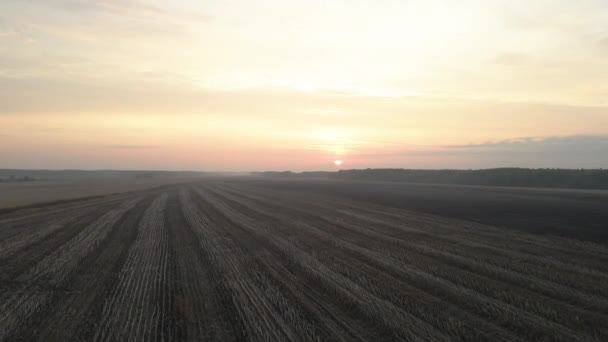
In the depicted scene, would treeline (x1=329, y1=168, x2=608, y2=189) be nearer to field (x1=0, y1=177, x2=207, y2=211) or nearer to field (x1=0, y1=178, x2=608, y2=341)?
field (x1=0, y1=178, x2=608, y2=341)

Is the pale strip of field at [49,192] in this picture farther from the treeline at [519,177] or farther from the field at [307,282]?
the treeline at [519,177]

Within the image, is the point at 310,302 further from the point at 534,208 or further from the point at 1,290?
the point at 534,208

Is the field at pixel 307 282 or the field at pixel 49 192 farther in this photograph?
the field at pixel 49 192

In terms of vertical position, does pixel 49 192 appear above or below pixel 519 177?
below

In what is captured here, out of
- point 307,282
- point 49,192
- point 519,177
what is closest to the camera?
point 307,282

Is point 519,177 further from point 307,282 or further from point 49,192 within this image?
point 49,192

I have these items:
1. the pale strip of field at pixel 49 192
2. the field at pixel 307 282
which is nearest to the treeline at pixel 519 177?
the field at pixel 307 282

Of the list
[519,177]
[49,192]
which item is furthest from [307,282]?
[519,177]
